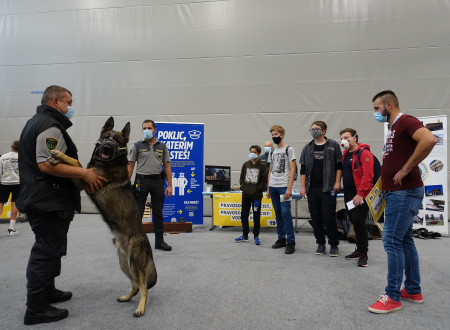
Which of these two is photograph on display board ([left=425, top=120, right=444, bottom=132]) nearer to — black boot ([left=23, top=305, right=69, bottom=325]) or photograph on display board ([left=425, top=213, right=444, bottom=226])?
photograph on display board ([left=425, top=213, right=444, bottom=226])

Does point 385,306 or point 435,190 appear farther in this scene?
point 435,190

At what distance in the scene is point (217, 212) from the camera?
222 inches

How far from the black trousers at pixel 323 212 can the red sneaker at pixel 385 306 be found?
1531 mm

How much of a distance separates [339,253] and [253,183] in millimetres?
1513

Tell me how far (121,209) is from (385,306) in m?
2.05

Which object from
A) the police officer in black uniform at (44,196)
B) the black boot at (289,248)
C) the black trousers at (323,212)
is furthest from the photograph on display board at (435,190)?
the police officer in black uniform at (44,196)

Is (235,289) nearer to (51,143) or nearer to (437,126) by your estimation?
(51,143)

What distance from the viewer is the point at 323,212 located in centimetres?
374

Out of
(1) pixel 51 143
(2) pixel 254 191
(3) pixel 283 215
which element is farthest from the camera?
(2) pixel 254 191

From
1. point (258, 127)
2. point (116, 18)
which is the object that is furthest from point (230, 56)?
point (116, 18)

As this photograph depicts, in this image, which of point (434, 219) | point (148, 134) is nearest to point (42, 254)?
point (148, 134)

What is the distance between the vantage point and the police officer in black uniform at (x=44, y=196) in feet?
6.39

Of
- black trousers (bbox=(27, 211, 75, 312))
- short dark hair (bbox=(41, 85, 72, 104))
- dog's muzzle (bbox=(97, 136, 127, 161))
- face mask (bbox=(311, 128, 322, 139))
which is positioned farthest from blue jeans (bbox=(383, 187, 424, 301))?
short dark hair (bbox=(41, 85, 72, 104))

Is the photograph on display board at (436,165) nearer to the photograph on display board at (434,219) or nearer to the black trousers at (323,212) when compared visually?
the photograph on display board at (434,219)
